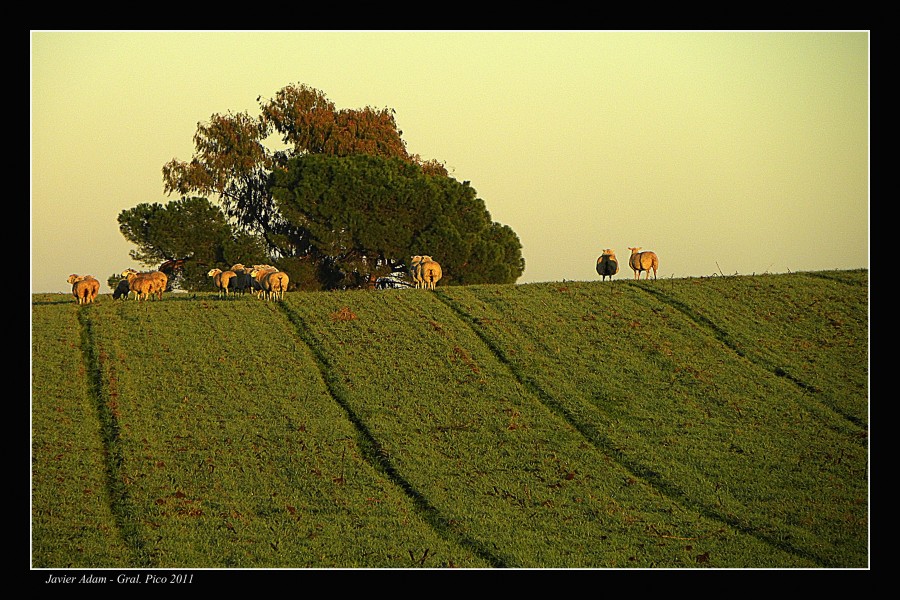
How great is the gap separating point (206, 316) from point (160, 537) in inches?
630

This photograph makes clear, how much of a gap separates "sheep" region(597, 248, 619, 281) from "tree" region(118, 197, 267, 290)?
24041 mm

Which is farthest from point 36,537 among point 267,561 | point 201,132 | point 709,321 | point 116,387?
point 201,132

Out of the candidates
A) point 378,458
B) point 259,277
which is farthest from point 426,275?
point 378,458

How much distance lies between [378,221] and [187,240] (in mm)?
11115

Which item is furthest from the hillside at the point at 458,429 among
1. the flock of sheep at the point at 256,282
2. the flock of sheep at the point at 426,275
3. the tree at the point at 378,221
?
the tree at the point at 378,221

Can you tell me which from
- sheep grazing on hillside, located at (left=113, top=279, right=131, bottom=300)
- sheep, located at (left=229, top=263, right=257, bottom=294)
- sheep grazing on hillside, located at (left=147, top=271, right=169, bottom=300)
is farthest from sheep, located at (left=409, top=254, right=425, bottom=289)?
sheep grazing on hillside, located at (left=113, top=279, right=131, bottom=300)

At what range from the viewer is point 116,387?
34.2m

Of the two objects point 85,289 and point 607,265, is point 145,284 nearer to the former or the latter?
point 85,289

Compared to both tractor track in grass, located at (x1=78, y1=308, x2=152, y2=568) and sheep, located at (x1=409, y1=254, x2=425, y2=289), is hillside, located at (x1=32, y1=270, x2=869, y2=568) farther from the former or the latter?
sheep, located at (x1=409, y1=254, x2=425, y2=289)

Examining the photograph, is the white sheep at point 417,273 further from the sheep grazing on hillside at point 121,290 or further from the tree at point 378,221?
the tree at point 378,221

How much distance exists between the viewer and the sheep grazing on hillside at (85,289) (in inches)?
1672

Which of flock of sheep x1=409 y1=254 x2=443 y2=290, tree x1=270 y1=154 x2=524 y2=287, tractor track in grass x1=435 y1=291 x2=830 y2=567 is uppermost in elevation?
tree x1=270 y1=154 x2=524 y2=287

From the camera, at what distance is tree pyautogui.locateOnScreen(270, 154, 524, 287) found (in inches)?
2518

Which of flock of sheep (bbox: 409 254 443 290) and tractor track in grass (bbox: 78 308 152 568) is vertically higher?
flock of sheep (bbox: 409 254 443 290)
